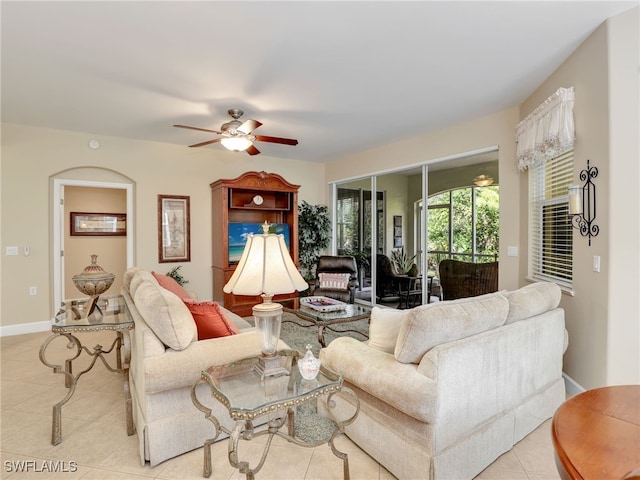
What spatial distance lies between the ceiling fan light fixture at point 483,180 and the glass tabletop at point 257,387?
351 centimetres

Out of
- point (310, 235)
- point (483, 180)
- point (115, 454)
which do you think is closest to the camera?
point (115, 454)

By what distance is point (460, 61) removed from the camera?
2861mm

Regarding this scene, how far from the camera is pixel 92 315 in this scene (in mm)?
2568

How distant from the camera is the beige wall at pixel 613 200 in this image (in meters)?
2.28

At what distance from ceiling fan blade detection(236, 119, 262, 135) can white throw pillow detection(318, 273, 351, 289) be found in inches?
104

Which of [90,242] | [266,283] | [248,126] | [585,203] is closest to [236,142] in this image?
[248,126]

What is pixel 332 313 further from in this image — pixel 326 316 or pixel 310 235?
pixel 310 235

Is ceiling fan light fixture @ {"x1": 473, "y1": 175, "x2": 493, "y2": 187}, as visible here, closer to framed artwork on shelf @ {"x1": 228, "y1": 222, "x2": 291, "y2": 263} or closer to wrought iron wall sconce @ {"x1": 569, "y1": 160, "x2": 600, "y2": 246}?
wrought iron wall sconce @ {"x1": 569, "y1": 160, "x2": 600, "y2": 246}

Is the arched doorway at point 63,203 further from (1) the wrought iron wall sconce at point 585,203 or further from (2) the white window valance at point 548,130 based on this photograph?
(1) the wrought iron wall sconce at point 585,203

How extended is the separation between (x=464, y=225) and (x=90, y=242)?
6.84 m

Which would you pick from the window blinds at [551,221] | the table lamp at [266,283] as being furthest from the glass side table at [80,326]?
the window blinds at [551,221]

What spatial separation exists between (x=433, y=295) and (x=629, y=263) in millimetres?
2841

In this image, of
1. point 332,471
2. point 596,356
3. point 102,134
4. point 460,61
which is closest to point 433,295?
point 596,356

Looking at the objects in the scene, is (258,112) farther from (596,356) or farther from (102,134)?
(596,356)
